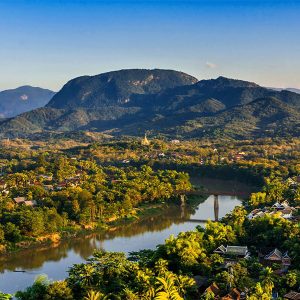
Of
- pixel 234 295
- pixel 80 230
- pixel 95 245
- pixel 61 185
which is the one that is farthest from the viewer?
pixel 61 185

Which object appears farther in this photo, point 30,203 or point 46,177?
point 46,177

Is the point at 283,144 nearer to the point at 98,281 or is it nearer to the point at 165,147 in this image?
the point at 165,147

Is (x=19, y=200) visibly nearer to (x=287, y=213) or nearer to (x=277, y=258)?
(x=287, y=213)

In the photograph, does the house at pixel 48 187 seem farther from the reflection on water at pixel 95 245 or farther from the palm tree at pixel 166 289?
the palm tree at pixel 166 289

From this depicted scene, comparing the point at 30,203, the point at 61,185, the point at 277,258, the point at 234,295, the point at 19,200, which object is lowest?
the point at 234,295

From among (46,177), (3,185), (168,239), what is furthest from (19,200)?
(168,239)

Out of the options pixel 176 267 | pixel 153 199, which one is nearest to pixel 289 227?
pixel 176 267

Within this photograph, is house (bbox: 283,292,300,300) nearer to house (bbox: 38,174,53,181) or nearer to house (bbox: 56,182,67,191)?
house (bbox: 56,182,67,191)

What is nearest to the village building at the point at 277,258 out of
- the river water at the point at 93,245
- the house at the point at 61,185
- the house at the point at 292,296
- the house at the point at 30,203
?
the house at the point at 292,296
